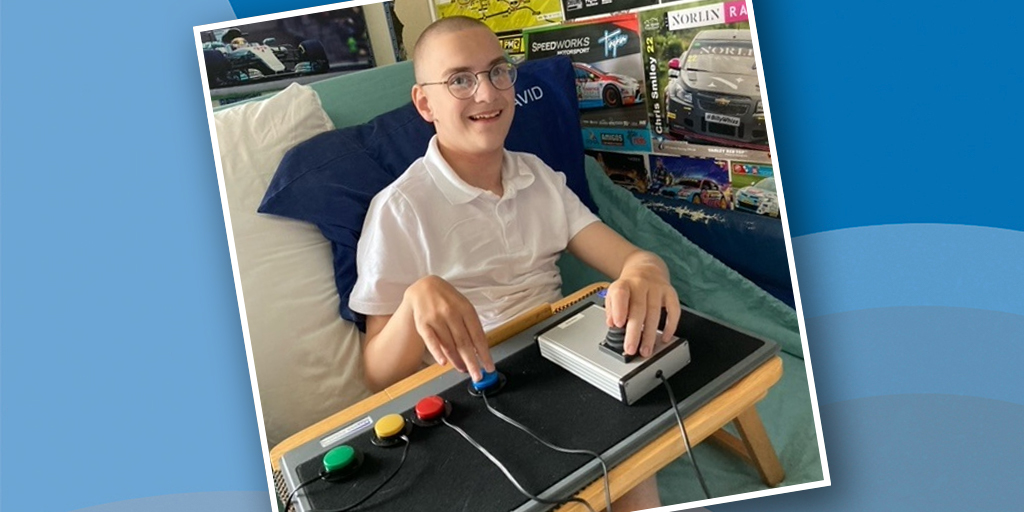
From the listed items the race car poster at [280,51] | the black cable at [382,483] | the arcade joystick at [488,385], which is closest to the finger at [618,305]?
the arcade joystick at [488,385]

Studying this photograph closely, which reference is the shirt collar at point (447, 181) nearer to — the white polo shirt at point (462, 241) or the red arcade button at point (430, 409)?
the white polo shirt at point (462, 241)

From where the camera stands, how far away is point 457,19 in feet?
2.13

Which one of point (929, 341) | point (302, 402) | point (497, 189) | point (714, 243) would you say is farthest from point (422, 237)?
point (929, 341)

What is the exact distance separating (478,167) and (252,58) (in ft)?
0.88

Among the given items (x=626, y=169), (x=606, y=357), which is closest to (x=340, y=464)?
(x=606, y=357)

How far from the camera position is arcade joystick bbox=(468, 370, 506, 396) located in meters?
0.59

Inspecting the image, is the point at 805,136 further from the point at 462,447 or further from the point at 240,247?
the point at 240,247

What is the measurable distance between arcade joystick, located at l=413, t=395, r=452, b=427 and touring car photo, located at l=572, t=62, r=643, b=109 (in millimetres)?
417

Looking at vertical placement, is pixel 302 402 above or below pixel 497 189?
below

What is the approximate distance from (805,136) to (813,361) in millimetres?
218

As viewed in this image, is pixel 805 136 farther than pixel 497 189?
No

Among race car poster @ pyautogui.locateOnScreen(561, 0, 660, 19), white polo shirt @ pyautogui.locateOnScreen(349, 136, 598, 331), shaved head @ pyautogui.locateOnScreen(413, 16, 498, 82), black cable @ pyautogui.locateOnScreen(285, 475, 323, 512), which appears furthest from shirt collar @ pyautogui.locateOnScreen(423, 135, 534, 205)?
black cable @ pyautogui.locateOnScreen(285, 475, 323, 512)

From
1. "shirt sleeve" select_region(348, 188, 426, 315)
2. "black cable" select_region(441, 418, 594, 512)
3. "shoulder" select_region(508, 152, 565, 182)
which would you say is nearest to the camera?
"black cable" select_region(441, 418, 594, 512)

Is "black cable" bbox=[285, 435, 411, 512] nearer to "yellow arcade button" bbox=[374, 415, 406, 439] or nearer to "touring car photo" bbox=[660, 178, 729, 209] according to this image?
"yellow arcade button" bbox=[374, 415, 406, 439]
